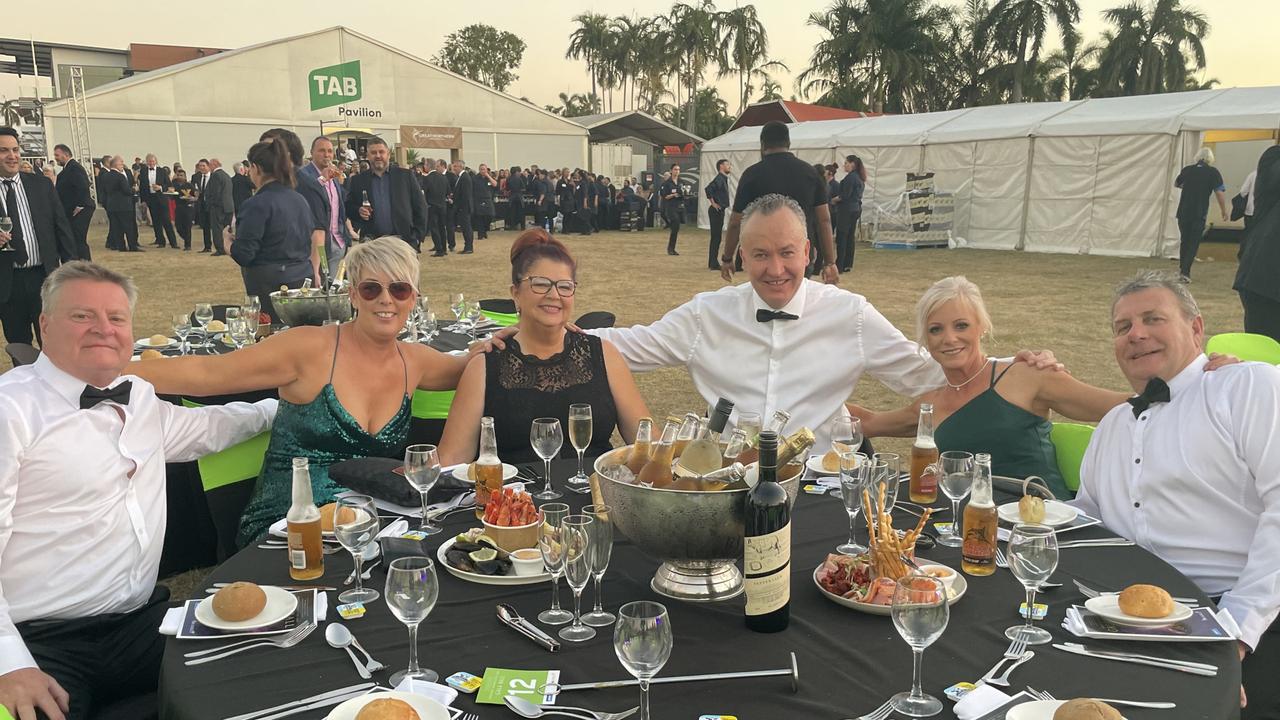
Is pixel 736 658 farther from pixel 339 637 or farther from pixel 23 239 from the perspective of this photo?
pixel 23 239

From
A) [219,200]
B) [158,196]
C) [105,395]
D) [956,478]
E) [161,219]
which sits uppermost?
[158,196]

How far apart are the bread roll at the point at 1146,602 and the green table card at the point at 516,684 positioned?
4.03 feet

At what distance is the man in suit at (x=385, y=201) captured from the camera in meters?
12.3

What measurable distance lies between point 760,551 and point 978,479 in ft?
2.56

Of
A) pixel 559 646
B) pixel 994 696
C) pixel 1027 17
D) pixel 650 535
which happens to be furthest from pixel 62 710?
pixel 1027 17

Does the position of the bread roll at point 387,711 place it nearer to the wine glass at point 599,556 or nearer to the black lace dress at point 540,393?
the wine glass at point 599,556

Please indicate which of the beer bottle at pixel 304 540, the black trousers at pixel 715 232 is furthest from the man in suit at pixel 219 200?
the beer bottle at pixel 304 540

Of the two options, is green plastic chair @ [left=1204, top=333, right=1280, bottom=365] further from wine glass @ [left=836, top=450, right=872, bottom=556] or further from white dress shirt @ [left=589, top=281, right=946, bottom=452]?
wine glass @ [left=836, top=450, right=872, bottom=556]

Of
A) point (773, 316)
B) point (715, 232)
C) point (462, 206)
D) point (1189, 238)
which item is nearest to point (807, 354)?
point (773, 316)

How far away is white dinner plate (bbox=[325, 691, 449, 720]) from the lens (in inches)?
58.6

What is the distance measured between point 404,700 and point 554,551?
415 millimetres

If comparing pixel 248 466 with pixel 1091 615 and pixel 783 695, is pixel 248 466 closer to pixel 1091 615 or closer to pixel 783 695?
pixel 783 695

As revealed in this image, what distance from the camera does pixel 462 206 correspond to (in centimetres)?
1953

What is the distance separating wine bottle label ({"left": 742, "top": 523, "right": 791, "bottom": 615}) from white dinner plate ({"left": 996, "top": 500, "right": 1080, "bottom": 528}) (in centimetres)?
91
